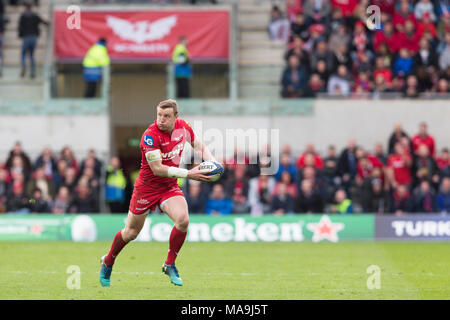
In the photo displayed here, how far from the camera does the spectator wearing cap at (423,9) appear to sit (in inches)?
1015

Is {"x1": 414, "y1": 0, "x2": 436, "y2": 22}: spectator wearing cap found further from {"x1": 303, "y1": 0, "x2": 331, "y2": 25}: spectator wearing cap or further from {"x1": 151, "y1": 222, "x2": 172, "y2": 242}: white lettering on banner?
{"x1": 151, "y1": 222, "x2": 172, "y2": 242}: white lettering on banner

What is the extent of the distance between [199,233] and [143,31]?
7.23 m

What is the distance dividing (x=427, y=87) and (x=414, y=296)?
13.9m

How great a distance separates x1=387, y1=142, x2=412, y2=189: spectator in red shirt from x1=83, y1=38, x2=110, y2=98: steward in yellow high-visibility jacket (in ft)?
25.1

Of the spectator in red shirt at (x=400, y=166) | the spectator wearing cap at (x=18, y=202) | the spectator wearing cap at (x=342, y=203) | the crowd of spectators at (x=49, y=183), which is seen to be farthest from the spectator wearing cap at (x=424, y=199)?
the spectator wearing cap at (x=18, y=202)

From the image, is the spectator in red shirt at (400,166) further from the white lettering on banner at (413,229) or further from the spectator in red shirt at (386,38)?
the spectator in red shirt at (386,38)

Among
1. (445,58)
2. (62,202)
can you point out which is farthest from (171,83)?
(445,58)

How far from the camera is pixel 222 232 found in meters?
20.4

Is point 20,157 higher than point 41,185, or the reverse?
point 20,157

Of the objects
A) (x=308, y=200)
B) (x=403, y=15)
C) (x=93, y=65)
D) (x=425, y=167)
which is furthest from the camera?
(x=403, y=15)

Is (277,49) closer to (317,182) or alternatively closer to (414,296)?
(317,182)

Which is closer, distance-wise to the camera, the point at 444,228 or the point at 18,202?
the point at 444,228

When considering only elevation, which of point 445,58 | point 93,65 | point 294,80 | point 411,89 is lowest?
point 411,89

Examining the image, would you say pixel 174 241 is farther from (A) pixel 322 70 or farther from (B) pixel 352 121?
(B) pixel 352 121
